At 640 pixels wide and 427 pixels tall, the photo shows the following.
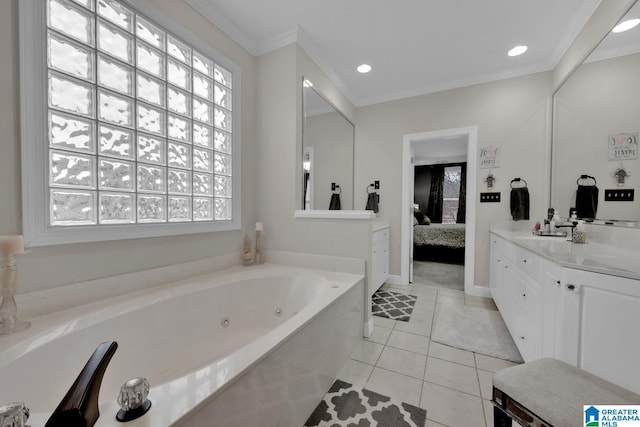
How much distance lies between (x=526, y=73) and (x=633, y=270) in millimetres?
2668

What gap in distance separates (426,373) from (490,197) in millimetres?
2187

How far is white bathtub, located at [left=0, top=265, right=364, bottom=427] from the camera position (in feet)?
2.47

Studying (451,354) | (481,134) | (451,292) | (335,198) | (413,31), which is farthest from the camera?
(335,198)

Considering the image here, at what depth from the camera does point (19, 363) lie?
846mm

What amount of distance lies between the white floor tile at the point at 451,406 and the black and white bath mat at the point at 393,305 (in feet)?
2.94

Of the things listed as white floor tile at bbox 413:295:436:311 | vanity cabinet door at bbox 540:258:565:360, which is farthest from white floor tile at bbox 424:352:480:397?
white floor tile at bbox 413:295:436:311

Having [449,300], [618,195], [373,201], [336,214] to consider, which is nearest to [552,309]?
[618,195]

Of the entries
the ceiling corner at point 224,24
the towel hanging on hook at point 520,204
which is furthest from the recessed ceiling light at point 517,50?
the ceiling corner at point 224,24

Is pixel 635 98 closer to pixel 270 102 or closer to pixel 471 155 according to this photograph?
pixel 471 155

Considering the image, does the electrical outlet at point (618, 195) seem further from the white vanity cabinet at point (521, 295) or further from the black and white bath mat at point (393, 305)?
the black and white bath mat at point (393, 305)

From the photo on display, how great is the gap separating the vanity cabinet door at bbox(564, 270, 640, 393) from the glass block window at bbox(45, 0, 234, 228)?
2295 mm

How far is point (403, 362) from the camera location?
1.67 m

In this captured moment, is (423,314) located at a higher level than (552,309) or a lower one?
lower

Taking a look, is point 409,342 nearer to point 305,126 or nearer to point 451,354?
point 451,354
